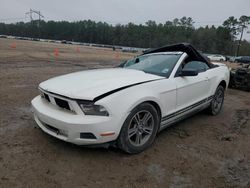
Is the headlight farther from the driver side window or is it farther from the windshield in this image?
the driver side window

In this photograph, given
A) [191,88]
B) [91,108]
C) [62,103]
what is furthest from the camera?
[191,88]

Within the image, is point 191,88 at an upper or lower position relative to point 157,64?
lower

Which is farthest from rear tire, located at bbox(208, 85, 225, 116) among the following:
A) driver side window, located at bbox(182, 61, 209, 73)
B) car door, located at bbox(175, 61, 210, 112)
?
driver side window, located at bbox(182, 61, 209, 73)

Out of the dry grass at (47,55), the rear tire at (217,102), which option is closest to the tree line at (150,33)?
the dry grass at (47,55)

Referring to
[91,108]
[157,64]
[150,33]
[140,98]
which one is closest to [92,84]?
[91,108]

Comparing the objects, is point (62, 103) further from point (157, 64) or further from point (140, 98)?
point (157, 64)

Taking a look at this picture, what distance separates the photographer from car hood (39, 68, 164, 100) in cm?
279

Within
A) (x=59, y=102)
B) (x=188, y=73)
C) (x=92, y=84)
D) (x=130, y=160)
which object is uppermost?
(x=188, y=73)

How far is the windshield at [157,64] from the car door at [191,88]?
0.61 ft

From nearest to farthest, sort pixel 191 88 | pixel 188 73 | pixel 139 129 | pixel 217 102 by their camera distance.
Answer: pixel 139 129, pixel 188 73, pixel 191 88, pixel 217 102

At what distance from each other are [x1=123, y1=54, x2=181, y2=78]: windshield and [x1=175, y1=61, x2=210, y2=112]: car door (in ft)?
0.61

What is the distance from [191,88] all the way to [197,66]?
2.42ft

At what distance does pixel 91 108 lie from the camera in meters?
2.74

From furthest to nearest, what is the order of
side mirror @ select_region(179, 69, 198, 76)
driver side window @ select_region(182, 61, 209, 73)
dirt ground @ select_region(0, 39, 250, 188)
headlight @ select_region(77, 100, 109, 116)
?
driver side window @ select_region(182, 61, 209, 73) < side mirror @ select_region(179, 69, 198, 76) < headlight @ select_region(77, 100, 109, 116) < dirt ground @ select_region(0, 39, 250, 188)
